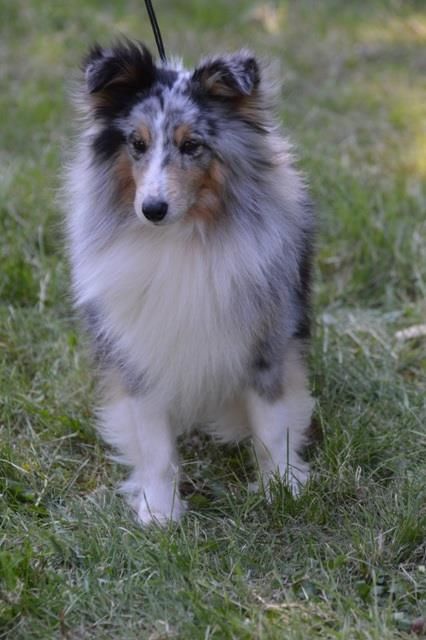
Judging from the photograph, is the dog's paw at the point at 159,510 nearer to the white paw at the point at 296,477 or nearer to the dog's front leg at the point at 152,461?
the dog's front leg at the point at 152,461

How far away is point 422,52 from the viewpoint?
27.0 feet

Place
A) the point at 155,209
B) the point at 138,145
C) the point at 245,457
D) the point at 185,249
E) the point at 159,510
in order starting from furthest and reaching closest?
1. the point at 245,457
2. the point at 159,510
3. the point at 185,249
4. the point at 138,145
5. the point at 155,209

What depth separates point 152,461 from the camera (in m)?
3.63

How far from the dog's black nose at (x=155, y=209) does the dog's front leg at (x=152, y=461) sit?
2.47ft

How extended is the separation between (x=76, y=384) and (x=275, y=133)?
141 cm

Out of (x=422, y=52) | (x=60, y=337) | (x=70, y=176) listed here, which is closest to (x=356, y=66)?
(x=422, y=52)

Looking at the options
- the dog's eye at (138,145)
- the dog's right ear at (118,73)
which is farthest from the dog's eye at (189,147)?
the dog's right ear at (118,73)

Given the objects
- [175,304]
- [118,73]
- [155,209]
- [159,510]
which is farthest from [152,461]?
[118,73]

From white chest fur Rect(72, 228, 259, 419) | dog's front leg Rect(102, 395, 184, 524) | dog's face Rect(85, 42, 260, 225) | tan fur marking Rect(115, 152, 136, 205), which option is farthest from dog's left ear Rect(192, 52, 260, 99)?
dog's front leg Rect(102, 395, 184, 524)

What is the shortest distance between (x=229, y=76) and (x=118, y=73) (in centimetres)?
36

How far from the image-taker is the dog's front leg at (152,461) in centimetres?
360

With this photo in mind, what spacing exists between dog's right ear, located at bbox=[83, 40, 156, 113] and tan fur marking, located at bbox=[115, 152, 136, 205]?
0.18 metres

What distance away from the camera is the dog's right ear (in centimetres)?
326

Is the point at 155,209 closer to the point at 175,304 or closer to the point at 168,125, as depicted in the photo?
the point at 168,125
